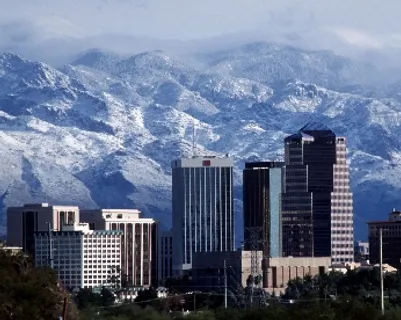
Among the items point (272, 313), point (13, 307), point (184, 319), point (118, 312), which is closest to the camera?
point (13, 307)

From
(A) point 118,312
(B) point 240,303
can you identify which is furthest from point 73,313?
(B) point 240,303

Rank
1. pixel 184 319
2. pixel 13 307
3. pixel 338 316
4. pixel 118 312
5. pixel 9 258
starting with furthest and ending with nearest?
pixel 118 312
pixel 184 319
pixel 338 316
pixel 9 258
pixel 13 307

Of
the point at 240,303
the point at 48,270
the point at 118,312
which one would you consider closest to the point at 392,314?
the point at 48,270

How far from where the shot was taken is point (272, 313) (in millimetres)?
116625

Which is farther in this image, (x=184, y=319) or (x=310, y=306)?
(x=184, y=319)

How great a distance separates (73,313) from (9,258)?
15.6 feet

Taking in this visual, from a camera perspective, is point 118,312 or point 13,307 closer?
point 13,307

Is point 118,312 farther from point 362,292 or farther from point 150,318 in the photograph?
point 362,292

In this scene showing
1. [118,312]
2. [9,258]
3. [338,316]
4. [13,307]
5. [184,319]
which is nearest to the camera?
[13,307]

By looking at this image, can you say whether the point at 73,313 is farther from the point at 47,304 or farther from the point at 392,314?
the point at 392,314

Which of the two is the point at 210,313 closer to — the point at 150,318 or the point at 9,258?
the point at 150,318

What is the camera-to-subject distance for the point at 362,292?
649 ft

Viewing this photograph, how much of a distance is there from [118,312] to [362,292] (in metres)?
38.2

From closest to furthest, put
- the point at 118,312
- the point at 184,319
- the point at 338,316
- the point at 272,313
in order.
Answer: the point at 338,316 → the point at 272,313 → the point at 184,319 → the point at 118,312
